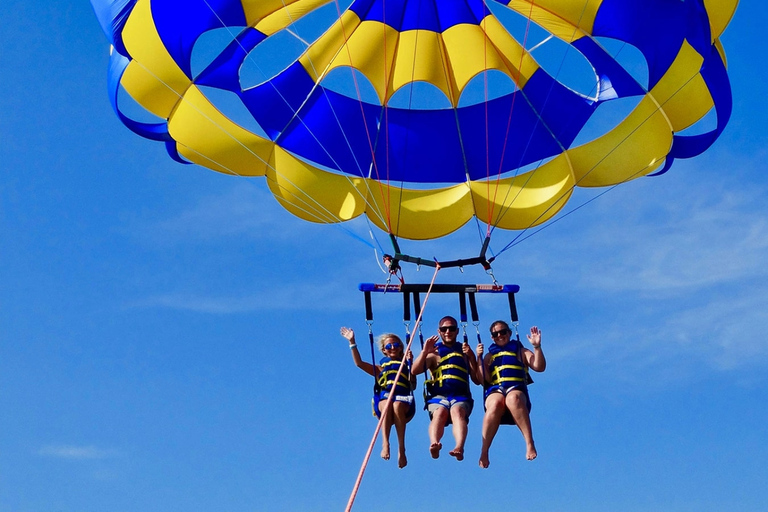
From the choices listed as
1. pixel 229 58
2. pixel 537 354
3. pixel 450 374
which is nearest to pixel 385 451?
pixel 450 374

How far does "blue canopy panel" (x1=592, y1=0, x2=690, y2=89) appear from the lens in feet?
29.5

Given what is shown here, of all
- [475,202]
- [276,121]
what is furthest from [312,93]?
[475,202]

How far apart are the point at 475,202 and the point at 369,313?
1964 millimetres

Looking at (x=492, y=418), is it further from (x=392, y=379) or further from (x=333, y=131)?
(x=333, y=131)

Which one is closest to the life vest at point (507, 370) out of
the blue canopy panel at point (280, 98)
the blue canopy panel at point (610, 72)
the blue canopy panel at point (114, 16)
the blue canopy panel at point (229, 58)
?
the blue canopy panel at point (610, 72)

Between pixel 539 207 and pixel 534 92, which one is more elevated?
pixel 534 92

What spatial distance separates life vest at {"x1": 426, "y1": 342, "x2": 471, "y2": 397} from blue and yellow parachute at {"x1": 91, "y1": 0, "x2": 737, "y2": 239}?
1822 millimetres

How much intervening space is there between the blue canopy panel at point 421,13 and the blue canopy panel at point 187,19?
1.23 meters

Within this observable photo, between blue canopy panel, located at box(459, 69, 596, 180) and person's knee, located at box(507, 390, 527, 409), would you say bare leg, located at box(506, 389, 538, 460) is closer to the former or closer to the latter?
person's knee, located at box(507, 390, 527, 409)

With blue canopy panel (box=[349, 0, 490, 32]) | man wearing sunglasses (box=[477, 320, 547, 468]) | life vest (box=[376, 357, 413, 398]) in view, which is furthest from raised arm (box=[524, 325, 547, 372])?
blue canopy panel (box=[349, 0, 490, 32])

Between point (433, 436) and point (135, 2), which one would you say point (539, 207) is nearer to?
point (433, 436)

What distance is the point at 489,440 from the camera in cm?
852

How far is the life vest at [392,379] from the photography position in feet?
28.8

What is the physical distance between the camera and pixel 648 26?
9.13 metres
